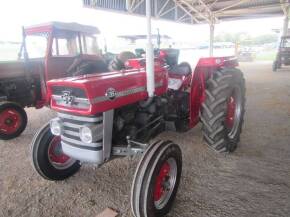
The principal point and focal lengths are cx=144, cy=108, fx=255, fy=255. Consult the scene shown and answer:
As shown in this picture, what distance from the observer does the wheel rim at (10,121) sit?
3.97 metres

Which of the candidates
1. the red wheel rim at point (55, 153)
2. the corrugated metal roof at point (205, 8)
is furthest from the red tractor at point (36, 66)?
the corrugated metal roof at point (205, 8)

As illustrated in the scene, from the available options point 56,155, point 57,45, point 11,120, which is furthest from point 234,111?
point 57,45

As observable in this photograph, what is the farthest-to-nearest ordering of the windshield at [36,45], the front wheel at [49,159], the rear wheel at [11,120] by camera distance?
the windshield at [36,45] < the rear wheel at [11,120] < the front wheel at [49,159]

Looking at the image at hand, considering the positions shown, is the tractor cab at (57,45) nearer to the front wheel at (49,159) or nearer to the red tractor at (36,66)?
the red tractor at (36,66)

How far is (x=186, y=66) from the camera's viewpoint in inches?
146

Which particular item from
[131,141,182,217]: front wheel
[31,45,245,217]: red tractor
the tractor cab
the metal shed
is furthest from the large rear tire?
the metal shed

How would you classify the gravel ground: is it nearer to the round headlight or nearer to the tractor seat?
the round headlight

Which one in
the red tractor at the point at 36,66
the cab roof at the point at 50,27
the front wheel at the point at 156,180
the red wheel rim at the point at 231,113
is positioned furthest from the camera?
the cab roof at the point at 50,27

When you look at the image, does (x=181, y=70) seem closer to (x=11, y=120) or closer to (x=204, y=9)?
(x=11, y=120)

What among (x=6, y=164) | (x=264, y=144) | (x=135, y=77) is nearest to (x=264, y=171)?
(x=264, y=144)

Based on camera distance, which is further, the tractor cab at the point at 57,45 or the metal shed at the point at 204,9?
the metal shed at the point at 204,9

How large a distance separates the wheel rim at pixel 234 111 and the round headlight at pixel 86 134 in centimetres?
201

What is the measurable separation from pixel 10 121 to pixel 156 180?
10.2 feet

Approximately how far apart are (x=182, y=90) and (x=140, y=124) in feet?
3.80
